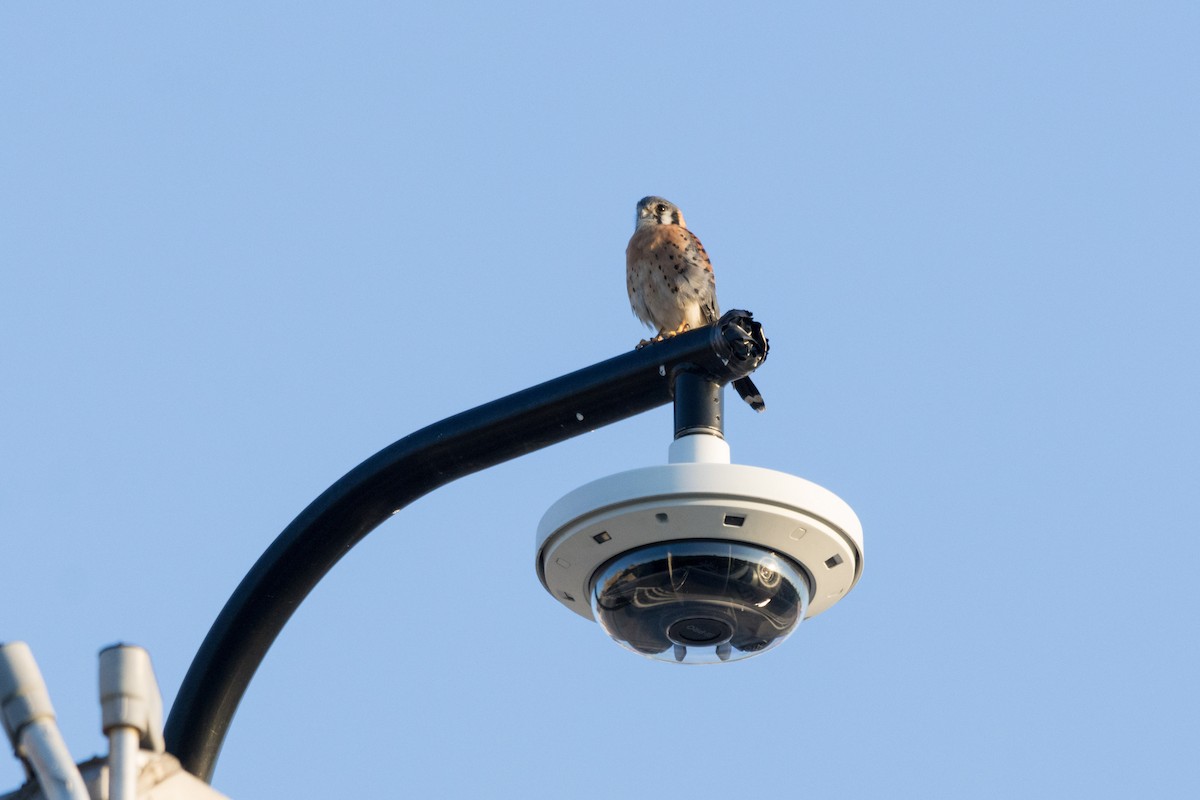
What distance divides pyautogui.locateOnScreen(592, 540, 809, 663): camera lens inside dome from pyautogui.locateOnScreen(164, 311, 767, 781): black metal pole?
27 cm

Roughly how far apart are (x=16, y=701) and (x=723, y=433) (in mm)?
1487

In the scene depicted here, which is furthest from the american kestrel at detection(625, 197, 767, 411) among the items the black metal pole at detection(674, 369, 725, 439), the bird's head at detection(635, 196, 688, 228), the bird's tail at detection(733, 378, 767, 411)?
the black metal pole at detection(674, 369, 725, 439)

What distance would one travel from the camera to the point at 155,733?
2.26m

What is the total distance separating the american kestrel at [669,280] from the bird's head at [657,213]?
0.61 feet

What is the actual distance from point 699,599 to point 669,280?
5.28 metres

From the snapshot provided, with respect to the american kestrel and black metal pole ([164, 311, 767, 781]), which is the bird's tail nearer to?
the american kestrel

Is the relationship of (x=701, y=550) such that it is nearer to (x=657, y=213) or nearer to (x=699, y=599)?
(x=699, y=599)

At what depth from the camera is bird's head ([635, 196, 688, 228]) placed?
9.08m

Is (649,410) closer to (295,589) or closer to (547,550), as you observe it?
(547,550)

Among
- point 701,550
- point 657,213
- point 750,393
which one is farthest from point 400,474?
point 657,213

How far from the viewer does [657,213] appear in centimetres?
912

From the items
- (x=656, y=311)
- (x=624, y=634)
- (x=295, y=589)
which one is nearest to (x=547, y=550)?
(x=624, y=634)

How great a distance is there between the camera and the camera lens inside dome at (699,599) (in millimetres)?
3217

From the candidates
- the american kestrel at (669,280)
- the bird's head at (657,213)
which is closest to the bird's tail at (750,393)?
the american kestrel at (669,280)
